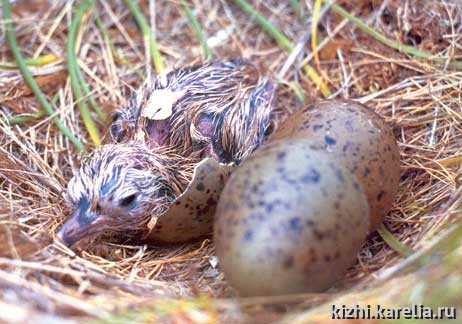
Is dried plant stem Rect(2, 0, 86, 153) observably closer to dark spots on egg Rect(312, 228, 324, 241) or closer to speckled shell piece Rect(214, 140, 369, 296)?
speckled shell piece Rect(214, 140, 369, 296)

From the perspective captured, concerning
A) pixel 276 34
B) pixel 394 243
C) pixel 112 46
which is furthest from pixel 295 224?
pixel 112 46

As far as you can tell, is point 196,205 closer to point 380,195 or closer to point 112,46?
point 380,195

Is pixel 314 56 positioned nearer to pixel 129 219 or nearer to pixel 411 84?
pixel 411 84

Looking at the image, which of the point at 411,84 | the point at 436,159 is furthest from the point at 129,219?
the point at 411,84

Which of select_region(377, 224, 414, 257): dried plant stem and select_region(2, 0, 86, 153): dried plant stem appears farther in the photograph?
select_region(2, 0, 86, 153): dried plant stem

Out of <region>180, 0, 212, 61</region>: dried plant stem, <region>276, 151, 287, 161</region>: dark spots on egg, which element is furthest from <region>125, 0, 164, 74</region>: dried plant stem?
<region>276, 151, 287, 161</region>: dark spots on egg

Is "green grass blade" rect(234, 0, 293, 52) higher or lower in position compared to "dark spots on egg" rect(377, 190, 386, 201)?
higher

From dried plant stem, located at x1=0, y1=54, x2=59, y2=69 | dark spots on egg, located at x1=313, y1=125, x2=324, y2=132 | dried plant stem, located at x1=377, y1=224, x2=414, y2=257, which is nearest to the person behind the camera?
dried plant stem, located at x1=377, y1=224, x2=414, y2=257

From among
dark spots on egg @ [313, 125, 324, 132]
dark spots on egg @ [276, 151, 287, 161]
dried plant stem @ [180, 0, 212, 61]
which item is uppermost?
dried plant stem @ [180, 0, 212, 61]
